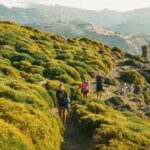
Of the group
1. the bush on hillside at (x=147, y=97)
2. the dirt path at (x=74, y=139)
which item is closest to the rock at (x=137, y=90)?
the bush on hillside at (x=147, y=97)

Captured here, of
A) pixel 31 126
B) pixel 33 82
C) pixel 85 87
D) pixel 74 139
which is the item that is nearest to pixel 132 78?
pixel 33 82

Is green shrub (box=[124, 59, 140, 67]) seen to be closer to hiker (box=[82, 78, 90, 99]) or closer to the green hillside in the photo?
the green hillside

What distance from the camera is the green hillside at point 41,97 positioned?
20.7 meters

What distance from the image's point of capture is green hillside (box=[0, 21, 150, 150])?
20.7 metres

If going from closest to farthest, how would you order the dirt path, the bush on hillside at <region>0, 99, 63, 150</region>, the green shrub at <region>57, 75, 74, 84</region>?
1. the bush on hillside at <region>0, 99, 63, 150</region>
2. the dirt path
3. the green shrub at <region>57, 75, 74, 84</region>

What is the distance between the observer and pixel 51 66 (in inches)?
2096

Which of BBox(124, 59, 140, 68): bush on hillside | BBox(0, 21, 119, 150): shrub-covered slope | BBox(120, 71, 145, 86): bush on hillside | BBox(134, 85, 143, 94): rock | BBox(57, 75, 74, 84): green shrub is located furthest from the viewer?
BBox(124, 59, 140, 68): bush on hillside

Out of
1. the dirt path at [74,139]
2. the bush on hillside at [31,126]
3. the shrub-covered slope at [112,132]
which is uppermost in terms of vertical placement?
the bush on hillside at [31,126]

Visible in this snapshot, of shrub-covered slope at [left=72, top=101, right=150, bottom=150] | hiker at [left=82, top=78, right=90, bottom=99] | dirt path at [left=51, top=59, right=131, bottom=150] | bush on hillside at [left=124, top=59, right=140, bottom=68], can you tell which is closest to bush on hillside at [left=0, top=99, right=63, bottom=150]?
dirt path at [left=51, top=59, right=131, bottom=150]

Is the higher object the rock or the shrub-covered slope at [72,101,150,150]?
the shrub-covered slope at [72,101,150,150]

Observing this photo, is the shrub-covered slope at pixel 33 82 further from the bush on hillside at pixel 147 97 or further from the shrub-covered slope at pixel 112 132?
the bush on hillside at pixel 147 97

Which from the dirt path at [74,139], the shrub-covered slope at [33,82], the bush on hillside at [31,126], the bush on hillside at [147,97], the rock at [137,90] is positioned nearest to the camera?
the bush on hillside at [31,126]

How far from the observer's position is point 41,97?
3362cm

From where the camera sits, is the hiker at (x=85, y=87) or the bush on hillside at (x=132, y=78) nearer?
the hiker at (x=85, y=87)
